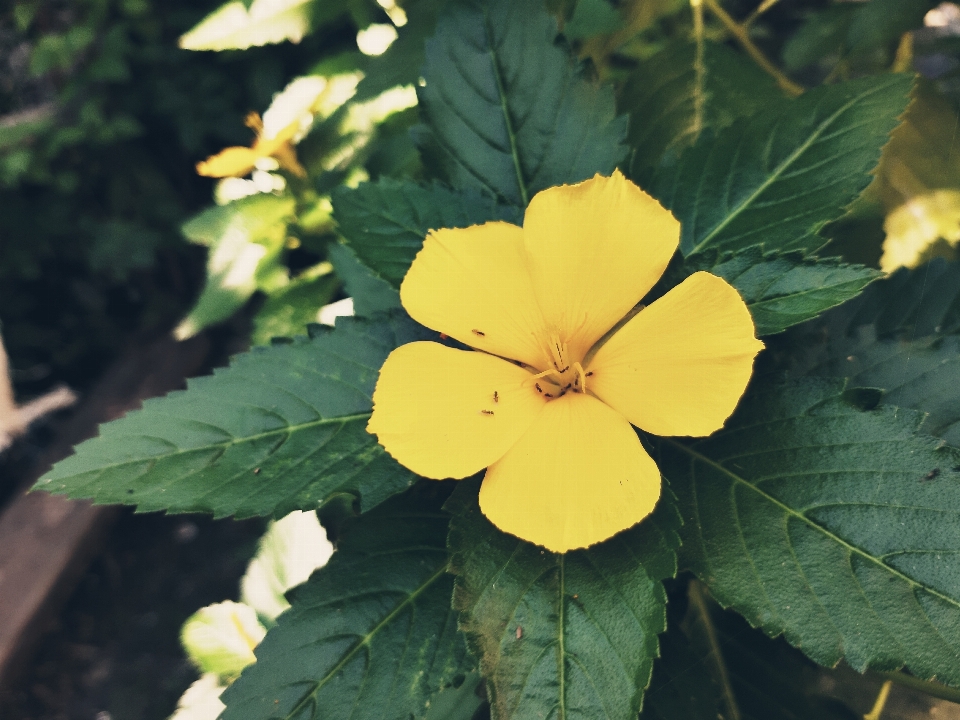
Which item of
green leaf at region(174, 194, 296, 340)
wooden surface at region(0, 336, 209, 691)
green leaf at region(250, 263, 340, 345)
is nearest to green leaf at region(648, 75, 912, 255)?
green leaf at region(250, 263, 340, 345)

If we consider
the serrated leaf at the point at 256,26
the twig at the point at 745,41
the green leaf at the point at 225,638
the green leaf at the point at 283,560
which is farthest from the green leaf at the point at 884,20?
the green leaf at the point at 225,638

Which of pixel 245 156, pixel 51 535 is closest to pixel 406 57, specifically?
pixel 245 156

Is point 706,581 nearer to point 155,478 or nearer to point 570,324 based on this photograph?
point 570,324

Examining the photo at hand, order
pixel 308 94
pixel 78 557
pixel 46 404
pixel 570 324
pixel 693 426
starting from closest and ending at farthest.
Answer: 1. pixel 693 426
2. pixel 570 324
3. pixel 308 94
4. pixel 78 557
5. pixel 46 404

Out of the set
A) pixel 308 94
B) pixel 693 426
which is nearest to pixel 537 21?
pixel 693 426

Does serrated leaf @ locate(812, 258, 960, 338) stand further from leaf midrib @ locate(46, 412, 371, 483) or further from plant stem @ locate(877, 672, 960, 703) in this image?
leaf midrib @ locate(46, 412, 371, 483)
